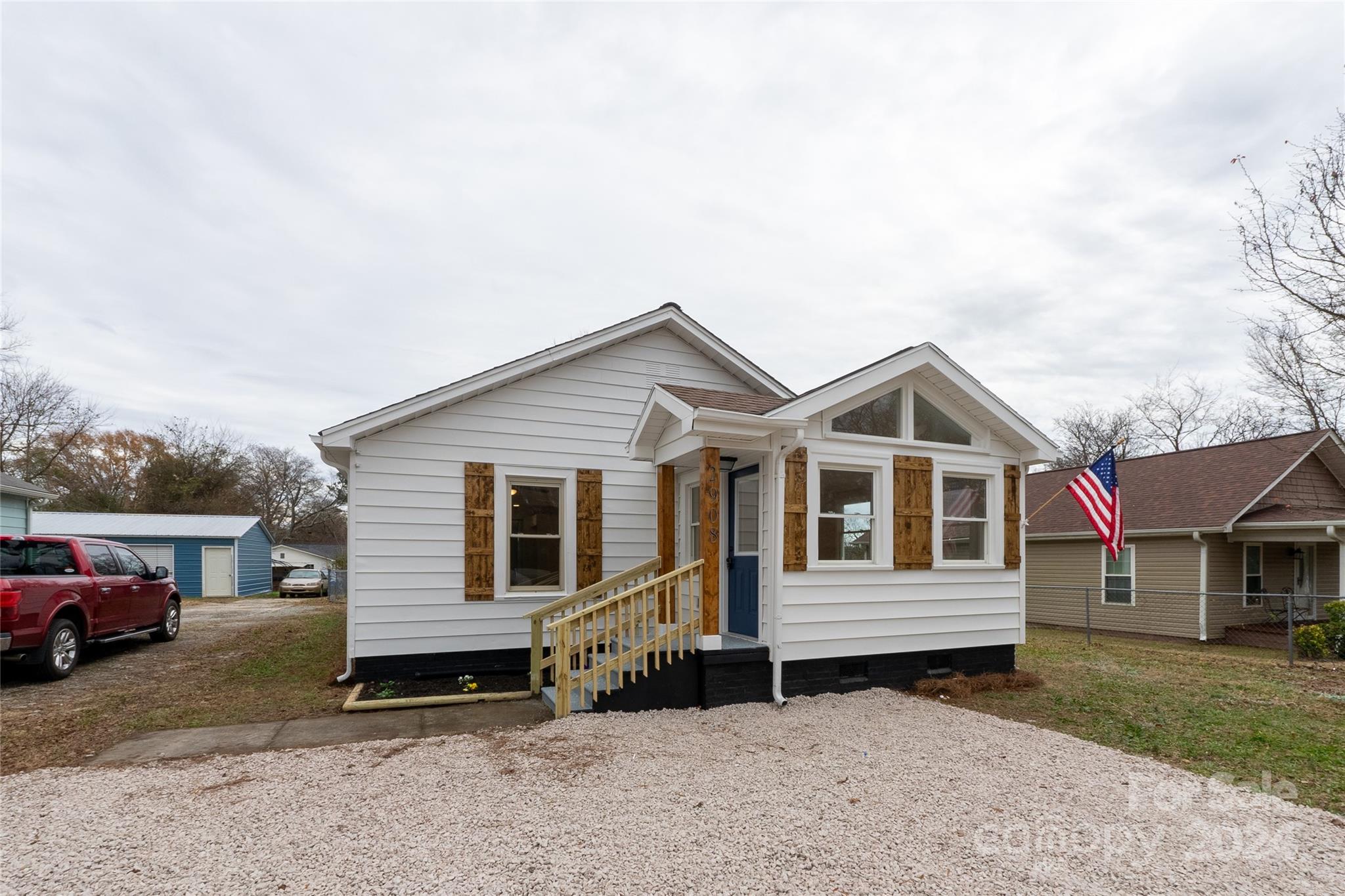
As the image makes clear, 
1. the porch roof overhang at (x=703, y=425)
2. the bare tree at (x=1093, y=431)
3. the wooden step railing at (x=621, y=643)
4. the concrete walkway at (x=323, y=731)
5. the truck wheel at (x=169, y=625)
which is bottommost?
the truck wheel at (x=169, y=625)

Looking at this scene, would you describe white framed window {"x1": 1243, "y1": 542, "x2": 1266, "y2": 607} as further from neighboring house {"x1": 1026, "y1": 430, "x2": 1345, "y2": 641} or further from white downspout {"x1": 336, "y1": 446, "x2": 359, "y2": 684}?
white downspout {"x1": 336, "y1": 446, "x2": 359, "y2": 684}

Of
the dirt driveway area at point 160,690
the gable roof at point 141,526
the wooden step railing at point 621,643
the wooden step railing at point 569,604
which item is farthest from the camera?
the gable roof at point 141,526

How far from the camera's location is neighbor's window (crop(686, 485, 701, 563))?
870 centimetres

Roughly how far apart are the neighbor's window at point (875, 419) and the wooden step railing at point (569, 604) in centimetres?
266

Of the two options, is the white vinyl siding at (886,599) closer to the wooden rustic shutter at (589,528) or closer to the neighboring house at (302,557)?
the wooden rustic shutter at (589,528)

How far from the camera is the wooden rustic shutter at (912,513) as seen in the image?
7.95 metres

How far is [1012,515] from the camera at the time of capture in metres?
8.70

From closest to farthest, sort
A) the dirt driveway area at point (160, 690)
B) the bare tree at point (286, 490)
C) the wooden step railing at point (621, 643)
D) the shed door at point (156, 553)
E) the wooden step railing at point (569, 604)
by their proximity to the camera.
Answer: the dirt driveway area at point (160, 690), the wooden step railing at point (621, 643), the wooden step railing at point (569, 604), the shed door at point (156, 553), the bare tree at point (286, 490)

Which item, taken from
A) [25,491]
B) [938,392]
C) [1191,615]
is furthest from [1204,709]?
[25,491]

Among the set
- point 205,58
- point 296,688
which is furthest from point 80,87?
point 296,688

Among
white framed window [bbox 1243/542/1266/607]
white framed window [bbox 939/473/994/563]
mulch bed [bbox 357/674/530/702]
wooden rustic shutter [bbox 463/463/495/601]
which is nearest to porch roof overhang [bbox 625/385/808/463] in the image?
wooden rustic shutter [bbox 463/463/495/601]

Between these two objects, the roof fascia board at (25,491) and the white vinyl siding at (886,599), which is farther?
the roof fascia board at (25,491)

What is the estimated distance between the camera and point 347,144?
9.96m

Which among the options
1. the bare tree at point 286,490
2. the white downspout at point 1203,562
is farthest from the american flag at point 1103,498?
the bare tree at point 286,490
